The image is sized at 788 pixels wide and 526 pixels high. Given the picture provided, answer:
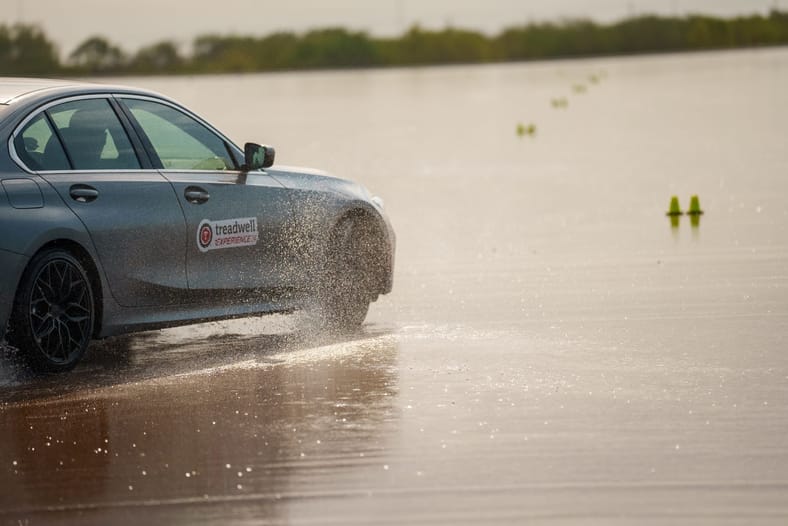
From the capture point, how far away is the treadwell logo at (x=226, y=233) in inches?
442

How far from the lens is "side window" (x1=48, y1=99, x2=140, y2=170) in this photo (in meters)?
10.6

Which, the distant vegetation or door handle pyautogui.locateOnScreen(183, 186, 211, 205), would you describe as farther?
the distant vegetation

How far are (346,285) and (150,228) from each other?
6.23 ft

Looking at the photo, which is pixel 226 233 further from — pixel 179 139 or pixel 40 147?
pixel 40 147

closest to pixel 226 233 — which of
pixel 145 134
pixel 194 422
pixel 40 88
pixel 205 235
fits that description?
pixel 205 235

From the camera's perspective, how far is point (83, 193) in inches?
408

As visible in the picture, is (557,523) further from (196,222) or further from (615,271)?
(615,271)

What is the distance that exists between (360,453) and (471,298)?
17.7ft

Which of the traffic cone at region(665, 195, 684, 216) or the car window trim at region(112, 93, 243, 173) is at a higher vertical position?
the car window trim at region(112, 93, 243, 173)

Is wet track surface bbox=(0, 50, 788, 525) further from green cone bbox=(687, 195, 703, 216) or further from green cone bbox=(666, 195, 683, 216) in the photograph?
green cone bbox=(687, 195, 703, 216)

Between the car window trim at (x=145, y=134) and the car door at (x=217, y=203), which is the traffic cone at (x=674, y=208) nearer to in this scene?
the car door at (x=217, y=203)

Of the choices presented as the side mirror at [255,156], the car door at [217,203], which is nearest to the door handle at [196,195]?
the car door at [217,203]

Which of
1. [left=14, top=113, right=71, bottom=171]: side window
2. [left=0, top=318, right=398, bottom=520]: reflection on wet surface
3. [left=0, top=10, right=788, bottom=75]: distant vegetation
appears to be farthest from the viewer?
[left=0, top=10, right=788, bottom=75]: distant vegetation

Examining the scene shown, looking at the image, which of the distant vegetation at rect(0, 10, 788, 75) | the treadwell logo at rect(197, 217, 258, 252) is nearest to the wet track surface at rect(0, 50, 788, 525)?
the treadwell logo at rect(197, 217, 258, 252)
